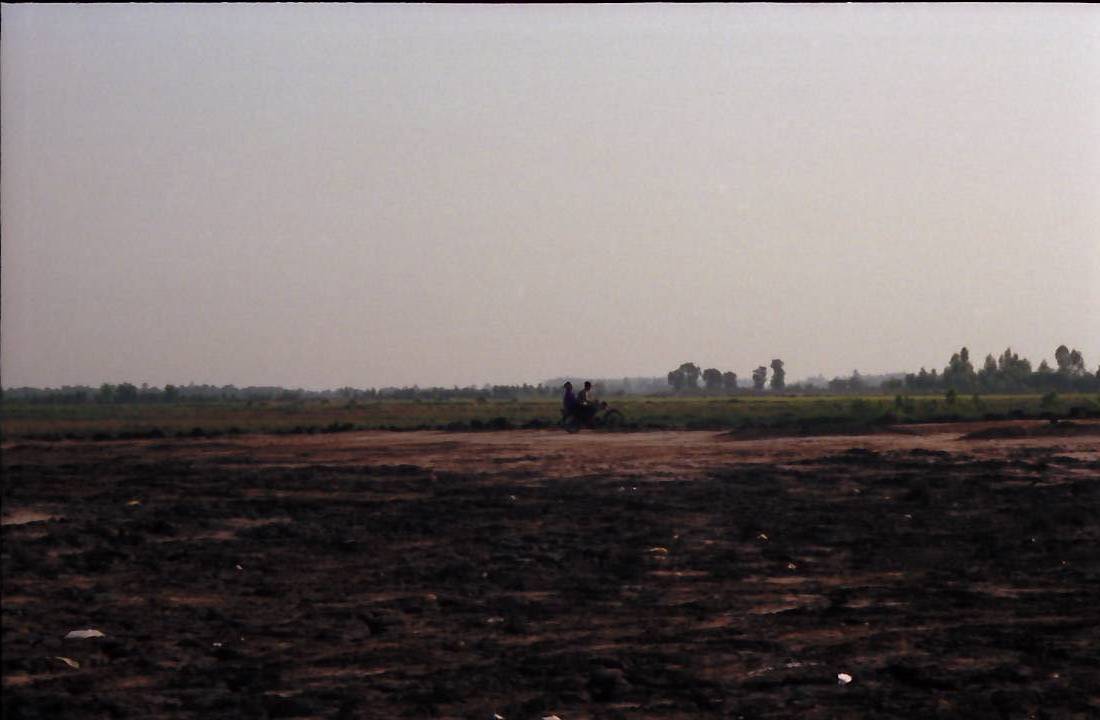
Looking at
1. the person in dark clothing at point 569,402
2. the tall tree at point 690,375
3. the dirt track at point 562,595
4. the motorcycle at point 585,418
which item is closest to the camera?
the dirt track at point 562,595

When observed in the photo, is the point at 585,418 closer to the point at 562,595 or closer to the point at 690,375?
the point at 562,595

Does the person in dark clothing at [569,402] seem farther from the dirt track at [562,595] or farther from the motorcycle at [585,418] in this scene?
the dirt track at [562,595]

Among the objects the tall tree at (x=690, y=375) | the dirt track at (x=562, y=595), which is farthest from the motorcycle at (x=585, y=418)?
the tall tree at (x=690, y=375)

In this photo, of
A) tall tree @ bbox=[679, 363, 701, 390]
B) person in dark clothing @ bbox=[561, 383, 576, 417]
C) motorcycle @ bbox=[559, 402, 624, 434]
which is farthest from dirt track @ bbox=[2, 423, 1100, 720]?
tall tree @ bbox=[679, 363, 701, 390]

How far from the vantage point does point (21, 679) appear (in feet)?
27.1

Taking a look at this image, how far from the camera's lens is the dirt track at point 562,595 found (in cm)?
793

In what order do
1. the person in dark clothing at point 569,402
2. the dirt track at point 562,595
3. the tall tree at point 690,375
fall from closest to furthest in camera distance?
the dirt track at point 562,595 < the person in dark clothing at point 569,402 < the tall tree at point 690,375

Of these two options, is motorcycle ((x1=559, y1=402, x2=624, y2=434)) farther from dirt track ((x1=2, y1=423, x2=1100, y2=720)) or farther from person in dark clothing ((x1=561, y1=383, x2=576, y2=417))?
dirt track ((x1=2, y1=423, x2=1100, y2=720))

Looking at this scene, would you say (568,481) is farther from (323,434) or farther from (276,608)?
(323,434)

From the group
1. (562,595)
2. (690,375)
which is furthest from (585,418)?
Answer: (690,375)

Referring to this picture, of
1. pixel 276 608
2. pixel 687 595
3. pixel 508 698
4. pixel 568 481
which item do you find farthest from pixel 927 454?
pixel 508 698

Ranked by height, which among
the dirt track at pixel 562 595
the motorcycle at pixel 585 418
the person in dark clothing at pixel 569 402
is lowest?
the dirt track at pixel 562 595

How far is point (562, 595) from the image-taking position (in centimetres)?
1085

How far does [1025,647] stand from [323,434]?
30.8m
